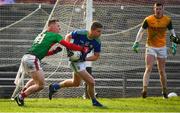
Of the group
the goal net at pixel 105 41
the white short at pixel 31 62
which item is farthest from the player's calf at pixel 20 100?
the goal net at pixel 105 41

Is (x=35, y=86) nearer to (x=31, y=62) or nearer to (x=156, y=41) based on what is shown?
(x=31, y=62)

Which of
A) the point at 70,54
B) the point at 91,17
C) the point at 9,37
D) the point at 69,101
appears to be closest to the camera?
the point at 70,54

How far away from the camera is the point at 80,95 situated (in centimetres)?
1647

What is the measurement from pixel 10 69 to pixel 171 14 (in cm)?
443

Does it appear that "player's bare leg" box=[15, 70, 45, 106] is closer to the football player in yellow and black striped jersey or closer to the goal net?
the football player in yellow and black striped jersey

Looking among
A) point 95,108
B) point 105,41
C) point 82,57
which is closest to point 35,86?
point 82,57

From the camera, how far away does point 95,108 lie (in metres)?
12.7

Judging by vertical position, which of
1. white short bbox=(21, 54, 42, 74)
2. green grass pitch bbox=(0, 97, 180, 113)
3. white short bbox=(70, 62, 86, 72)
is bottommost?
green grass pitch bbox=(0, 97, 180, 113)

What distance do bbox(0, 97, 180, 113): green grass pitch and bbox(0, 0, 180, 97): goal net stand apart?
2274 mm

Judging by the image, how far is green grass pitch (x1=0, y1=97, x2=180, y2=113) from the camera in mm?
12398

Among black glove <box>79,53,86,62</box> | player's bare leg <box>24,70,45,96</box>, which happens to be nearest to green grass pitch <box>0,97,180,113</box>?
player's bare leg <box>24,70,45,96</box>

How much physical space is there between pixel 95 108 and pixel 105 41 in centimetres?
489

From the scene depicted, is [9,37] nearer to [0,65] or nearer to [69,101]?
[0,65]

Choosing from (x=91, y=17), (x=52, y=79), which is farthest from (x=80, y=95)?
(x=91, y=17)
